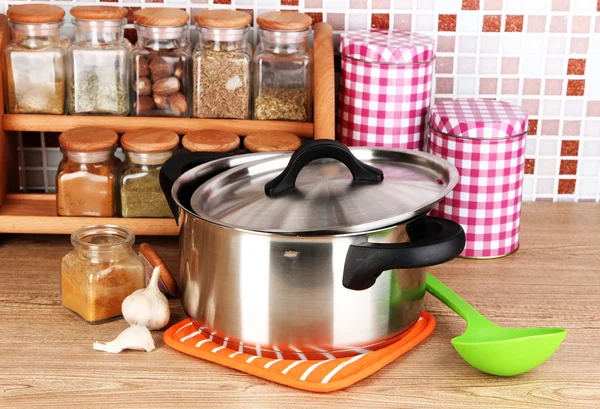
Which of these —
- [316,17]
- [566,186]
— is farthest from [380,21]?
[566,186]

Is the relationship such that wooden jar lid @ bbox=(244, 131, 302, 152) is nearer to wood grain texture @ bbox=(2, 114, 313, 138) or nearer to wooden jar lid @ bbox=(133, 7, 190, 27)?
wood grain texture @ bbox=(2, 114, 313, 138)

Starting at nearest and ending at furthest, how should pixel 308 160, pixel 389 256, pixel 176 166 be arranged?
pixel 389 256 → pixel 308 160 → pixel 176 166

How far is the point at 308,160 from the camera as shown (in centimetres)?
100

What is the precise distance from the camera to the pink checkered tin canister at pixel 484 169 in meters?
1.26

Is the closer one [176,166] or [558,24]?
[176,166]

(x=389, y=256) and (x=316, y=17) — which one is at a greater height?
(x=316, y=17)

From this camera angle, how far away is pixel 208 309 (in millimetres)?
989

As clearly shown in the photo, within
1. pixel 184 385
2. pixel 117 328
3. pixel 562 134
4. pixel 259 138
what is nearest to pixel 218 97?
pixel 259 138

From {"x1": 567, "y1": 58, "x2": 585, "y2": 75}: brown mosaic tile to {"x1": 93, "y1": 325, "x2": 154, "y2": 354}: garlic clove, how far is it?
869 millimetres

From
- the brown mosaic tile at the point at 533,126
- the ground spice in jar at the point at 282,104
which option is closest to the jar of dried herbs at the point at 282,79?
the ground spice in jar at the point at 282,104

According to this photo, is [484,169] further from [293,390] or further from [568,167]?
[293,390]

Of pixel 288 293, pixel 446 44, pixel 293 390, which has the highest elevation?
pixel 446 44

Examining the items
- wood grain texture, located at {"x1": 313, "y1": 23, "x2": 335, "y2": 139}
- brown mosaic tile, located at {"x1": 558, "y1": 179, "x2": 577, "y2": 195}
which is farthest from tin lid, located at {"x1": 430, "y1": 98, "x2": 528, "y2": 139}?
brown mosaic tile, located at {"x1": 558, "y1": 179, "x2": 577, "y2": 195}

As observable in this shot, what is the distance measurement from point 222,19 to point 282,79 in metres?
0.13
